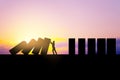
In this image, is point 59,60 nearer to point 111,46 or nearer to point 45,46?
point 45,46

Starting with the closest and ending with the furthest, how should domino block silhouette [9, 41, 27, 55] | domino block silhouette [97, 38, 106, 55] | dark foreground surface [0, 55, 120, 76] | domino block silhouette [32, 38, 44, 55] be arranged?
dark foreground surface [0, 55, 120, 76] < domino block silhouette [97, 38, 106, 55] < domino block silhouette [9, 41, 27, 55] < domino block silhouette [32, 38, 44, 55]

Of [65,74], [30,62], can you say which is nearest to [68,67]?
[65,74]

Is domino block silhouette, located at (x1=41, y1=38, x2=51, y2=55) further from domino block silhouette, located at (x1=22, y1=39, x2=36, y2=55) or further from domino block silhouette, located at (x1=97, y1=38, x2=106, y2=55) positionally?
domino block silhouette, located at (x1=97, y1=38, x2=106, y2=55)

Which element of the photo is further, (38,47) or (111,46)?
(38,47)

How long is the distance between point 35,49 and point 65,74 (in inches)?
109

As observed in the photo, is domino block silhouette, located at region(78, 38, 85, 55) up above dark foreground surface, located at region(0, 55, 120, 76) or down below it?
above

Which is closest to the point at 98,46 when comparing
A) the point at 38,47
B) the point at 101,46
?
the point at 101,46

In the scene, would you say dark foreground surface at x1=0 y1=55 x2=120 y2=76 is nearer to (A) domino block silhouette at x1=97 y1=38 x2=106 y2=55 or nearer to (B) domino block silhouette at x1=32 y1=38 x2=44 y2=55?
(A) domino block silhouette at x1=97 y1=38 x2=106 y2=55

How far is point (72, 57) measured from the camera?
19.3 metres

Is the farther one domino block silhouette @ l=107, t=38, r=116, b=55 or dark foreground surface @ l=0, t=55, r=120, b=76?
domino block silhouette @ l=107, t=38, r=116, b=55

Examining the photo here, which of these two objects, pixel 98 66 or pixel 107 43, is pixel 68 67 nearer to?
pixel 98 66

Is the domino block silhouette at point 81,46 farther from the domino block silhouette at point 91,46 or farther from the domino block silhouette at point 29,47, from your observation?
the domino block silhouette at point 29,47

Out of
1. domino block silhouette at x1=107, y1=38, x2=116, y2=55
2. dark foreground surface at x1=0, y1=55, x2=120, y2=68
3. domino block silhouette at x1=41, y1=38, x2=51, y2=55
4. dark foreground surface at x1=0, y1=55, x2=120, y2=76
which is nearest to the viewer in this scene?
dark foreground surface at x1=0, y1=55, x2=120, y2=76

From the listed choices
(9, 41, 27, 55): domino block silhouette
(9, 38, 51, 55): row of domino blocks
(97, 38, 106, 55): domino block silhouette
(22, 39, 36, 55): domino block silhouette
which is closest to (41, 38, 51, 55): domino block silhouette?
(9, 38, 51, 55): row of domino blocks
